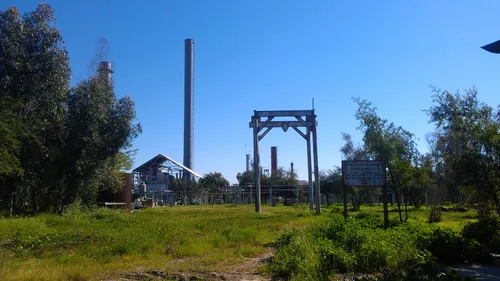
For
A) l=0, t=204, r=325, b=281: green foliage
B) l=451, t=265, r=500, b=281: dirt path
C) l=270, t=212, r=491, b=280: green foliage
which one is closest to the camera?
l=270, t=212, r=491, b=280: green foliage

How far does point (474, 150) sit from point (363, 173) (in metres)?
5.12

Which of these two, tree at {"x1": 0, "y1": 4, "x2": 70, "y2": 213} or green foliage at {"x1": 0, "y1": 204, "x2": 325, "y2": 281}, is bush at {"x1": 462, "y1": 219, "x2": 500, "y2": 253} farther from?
tree at {"x1": 0, "y1": 4, "x2": 70, "y2": 213}

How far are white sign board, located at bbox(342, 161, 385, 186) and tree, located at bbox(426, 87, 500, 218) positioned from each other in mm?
3308

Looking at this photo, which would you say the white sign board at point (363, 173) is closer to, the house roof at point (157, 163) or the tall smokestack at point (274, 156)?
the house roof at point (157, 163)

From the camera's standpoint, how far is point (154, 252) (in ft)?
39.2

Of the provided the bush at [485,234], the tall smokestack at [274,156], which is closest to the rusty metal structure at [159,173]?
the tall smokestack at [274,156]

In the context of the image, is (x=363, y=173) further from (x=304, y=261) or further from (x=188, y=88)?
(x=188, y=88)

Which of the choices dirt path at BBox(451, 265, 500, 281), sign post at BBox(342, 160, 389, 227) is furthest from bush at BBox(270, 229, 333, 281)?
sign post at BBox(342, 160, 389, 227)

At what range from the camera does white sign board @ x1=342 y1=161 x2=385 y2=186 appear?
18420 millimetres

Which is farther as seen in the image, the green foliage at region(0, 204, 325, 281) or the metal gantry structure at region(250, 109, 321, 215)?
the metal gantry structure at region(250, 109, 321, 215)

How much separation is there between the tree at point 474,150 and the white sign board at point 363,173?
331 centimetres

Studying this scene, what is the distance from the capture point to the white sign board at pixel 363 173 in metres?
18.4

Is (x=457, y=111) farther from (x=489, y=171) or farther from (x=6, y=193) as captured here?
(x=6, y=193)

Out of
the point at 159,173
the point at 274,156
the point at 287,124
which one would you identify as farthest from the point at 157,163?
the point at 287,124
